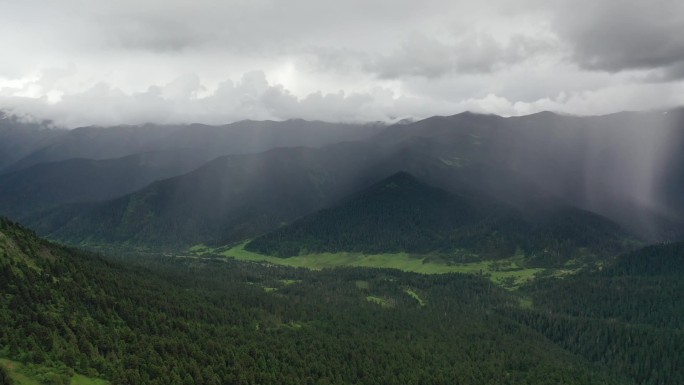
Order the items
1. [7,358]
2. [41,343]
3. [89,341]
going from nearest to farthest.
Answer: [7,358] < [41,343] < [89,341]

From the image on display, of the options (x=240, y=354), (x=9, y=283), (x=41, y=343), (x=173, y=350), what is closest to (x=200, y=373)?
(x=173, y=350)

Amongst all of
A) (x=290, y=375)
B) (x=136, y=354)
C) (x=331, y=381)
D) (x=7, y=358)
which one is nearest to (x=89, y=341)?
(x=136, y=354)

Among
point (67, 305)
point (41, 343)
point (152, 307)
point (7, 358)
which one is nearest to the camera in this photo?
point (7, 358)

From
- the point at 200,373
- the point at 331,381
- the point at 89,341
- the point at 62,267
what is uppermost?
the point at 62,267

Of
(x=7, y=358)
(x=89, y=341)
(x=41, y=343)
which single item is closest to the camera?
(x=7, y=358)

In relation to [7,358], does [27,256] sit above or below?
above

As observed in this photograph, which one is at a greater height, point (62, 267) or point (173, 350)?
point (62, 267)

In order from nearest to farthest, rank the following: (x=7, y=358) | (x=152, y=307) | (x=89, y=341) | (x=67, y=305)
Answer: (x=7, y=358), (x=89, y=341), (x=67, y=305), (x=152, y=307)

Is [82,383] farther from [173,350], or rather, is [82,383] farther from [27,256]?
[27,256]

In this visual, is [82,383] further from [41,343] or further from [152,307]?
[152,307]

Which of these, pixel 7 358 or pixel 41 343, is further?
pixel 41 343
